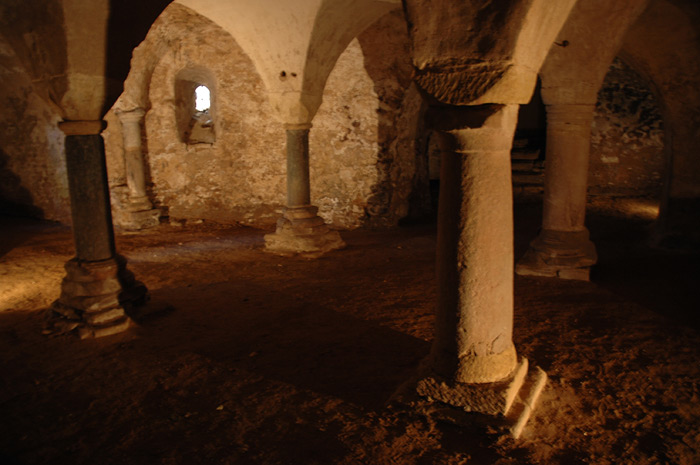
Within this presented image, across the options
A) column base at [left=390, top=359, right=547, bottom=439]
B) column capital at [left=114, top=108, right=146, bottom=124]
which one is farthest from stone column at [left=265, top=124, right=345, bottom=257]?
column base at [left=390, top=359, right=547, bottom=439]

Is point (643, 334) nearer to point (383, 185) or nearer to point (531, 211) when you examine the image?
point (383, 185)

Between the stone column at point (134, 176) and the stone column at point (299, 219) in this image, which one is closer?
the stone column at point (299, 219)

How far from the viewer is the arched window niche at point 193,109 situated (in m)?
9.67

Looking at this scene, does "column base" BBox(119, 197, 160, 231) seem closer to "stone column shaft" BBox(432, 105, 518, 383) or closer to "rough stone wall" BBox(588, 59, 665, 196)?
"stone column shaft" BBox(432, 105, 518, 383)

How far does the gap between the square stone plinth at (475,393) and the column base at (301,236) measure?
429 cm

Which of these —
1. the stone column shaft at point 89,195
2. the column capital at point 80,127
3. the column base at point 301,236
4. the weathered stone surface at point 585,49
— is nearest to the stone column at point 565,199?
the weathered stone surface at point 585,49

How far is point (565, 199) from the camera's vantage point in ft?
17.9

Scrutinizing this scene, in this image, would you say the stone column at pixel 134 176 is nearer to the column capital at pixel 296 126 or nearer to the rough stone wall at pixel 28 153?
the rough stone wall at pixel 28 153

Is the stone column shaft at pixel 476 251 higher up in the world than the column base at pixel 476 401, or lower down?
higher up

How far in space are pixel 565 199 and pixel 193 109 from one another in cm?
763

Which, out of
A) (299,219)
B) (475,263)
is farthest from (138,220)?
(475,263)

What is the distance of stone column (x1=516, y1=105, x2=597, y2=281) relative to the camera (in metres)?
5.30

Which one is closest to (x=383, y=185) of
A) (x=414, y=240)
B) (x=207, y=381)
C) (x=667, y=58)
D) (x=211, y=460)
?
(x=414, y=240)

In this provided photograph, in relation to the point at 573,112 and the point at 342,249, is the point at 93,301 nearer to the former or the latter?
the point at 342,249
